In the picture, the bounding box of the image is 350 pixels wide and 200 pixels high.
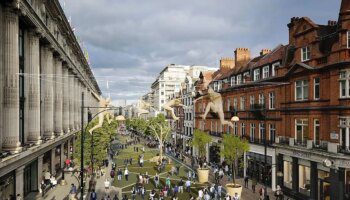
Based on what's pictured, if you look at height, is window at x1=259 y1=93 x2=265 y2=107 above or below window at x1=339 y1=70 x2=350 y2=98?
below

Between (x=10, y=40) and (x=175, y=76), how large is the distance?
140397 millimetres

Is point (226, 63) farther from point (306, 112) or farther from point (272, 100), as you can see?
point (306, 112)

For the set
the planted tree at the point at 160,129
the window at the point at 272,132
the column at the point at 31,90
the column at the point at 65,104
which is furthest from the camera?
the planted tree at the point at 160,129

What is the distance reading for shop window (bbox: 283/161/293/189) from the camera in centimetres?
3716

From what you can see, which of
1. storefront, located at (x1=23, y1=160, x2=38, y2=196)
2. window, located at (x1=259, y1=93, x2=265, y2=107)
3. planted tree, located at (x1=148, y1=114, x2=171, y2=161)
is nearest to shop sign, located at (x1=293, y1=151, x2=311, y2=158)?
window, located at (x1=259, y1=93, x2=265, y2=107)

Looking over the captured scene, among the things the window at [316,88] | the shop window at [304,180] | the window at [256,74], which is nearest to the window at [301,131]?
the shop window at [304,180]

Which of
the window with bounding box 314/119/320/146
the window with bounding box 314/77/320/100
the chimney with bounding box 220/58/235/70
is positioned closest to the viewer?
the window with bounding box 314/119/320/146

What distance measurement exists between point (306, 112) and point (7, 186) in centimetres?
2857

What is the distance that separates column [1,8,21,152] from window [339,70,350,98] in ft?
88.8

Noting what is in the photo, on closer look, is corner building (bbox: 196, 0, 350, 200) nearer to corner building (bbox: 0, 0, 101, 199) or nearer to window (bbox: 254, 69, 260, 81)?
window (bbox: 254, 69, 260, 81)

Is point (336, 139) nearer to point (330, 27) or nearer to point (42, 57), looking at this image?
point (330, 27)

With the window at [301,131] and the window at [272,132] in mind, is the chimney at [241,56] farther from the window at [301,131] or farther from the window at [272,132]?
the window at [301,131]

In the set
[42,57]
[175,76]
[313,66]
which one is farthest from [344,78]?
[175,76]

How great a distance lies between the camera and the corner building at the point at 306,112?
96.7ft
